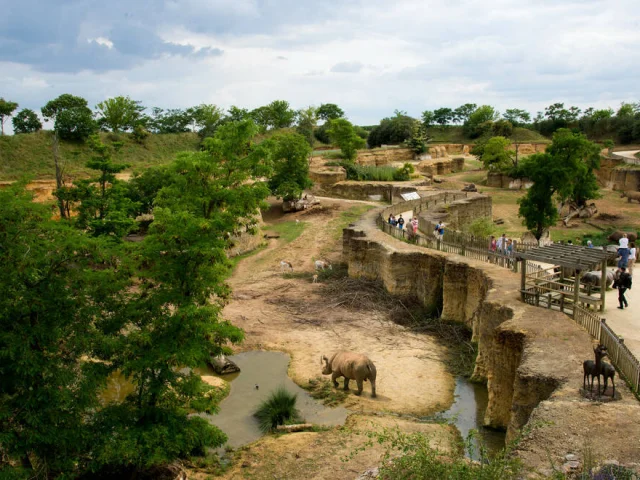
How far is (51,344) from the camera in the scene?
1096 centimetres

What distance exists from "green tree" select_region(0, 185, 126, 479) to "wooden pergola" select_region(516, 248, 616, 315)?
1145 cm

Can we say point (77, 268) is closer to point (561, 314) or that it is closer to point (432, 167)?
point (561, 314)

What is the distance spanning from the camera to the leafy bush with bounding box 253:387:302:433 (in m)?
15.8

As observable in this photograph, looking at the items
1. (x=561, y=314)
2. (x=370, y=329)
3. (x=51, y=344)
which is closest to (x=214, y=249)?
(x=51, y=344)

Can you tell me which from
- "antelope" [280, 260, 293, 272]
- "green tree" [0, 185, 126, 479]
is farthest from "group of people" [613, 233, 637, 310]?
"antelope" [280, 260, 293, 272]

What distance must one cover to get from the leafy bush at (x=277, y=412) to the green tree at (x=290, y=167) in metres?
27.4

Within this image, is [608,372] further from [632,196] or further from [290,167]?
[632,196]

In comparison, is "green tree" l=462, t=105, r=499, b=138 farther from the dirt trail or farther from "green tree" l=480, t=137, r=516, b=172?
the dirt trail

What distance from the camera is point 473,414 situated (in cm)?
1652

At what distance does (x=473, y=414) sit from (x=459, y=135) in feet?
254

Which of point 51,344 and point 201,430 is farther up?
point 51,344

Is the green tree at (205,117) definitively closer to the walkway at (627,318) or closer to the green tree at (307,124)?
the green tree at (307,124)

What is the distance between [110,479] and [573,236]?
31.6m

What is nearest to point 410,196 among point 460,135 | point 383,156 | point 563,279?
point 383,156
